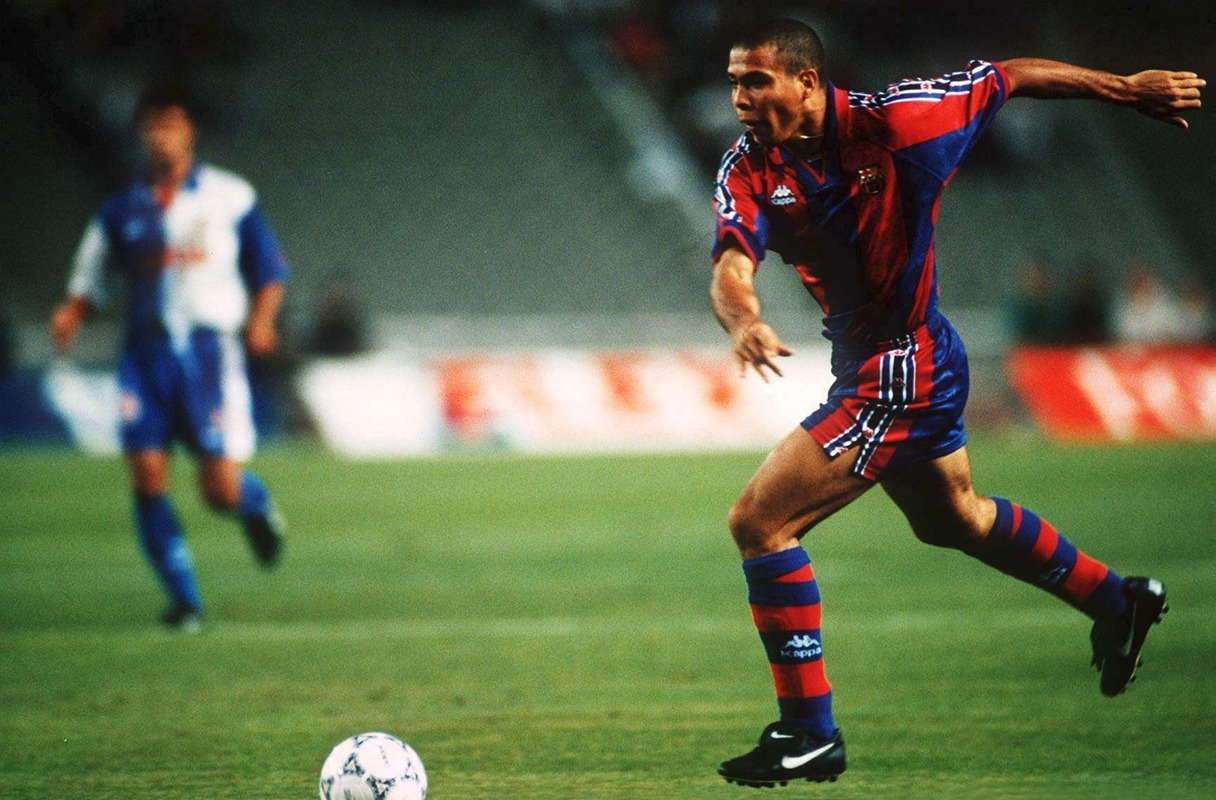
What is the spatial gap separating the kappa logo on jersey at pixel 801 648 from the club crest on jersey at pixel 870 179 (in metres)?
1.29

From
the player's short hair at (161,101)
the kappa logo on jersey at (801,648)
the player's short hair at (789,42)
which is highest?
the player's short hair at (161,101)

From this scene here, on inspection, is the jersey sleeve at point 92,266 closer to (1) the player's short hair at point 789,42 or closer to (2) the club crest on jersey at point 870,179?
(1) the player's short hair at point 789,42

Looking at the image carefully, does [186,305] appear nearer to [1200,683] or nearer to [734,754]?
[734,754]

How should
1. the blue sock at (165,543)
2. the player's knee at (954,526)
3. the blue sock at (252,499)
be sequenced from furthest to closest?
the blue sock at (252,499)
the blue sock at (165,543)
the player's knee at (954,526)

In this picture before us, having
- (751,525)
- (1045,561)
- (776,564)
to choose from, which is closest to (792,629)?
(776,564)

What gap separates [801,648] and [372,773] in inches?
50.8

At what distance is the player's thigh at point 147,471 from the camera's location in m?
8.02

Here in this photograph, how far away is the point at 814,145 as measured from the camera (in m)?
4.86

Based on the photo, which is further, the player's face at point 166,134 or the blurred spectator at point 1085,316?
the blurred spectator at point 1085,316

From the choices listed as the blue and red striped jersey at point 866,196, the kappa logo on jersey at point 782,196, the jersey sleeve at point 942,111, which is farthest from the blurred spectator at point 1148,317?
the kappa logo on jersey at point 782,196

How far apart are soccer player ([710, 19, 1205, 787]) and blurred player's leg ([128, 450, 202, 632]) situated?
3928 millimetres

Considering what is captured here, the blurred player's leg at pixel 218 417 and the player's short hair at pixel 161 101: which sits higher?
the player's short hair at pixel 161 101

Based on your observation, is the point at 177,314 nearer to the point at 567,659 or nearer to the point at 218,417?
the point at 218,417

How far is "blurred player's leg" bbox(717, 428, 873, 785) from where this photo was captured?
481cm
